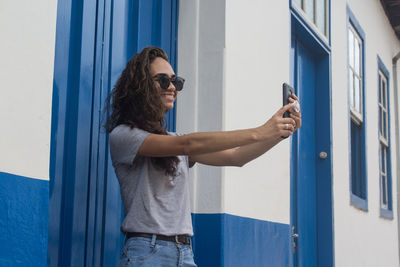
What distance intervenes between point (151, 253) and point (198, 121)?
4.81 feet

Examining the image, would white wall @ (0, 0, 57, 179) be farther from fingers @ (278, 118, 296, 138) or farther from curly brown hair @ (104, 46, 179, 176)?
fingers @ (278, 118, 296, 138)

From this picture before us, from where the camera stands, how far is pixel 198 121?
3.69 meters

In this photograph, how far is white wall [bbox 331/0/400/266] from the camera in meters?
6.26

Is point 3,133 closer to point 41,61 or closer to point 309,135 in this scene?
point 41,61

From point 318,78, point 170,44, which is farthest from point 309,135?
point 170,44

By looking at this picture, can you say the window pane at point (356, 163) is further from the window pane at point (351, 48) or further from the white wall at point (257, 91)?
the white wall at point (257, 91)

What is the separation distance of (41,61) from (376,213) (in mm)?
6583

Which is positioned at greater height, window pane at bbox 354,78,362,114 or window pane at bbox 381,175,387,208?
window pane at bbox 354,78,362,114

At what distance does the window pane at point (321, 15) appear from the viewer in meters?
6.00

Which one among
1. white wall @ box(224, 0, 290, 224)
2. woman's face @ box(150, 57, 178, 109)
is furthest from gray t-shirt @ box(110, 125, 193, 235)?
white wall @ box(224, 0, 290, 224)

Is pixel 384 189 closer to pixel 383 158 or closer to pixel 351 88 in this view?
pixel 383 158

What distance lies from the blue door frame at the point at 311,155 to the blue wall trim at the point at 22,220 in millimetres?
3334

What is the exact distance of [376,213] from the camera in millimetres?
8039

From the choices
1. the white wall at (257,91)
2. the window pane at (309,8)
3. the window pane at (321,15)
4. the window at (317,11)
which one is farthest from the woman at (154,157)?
the window pane at (321,15)
